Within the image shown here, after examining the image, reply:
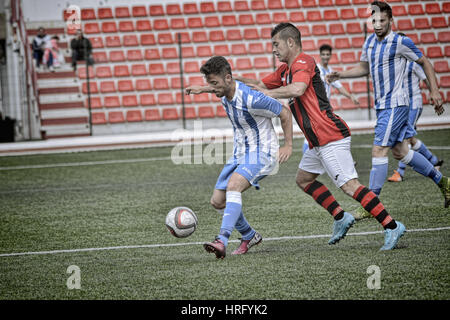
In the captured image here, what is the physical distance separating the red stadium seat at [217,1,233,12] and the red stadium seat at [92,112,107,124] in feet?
16.7

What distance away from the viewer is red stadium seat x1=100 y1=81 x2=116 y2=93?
20.0 m

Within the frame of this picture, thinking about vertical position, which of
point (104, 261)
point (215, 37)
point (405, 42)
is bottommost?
point (104, 261)

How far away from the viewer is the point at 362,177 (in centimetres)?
966

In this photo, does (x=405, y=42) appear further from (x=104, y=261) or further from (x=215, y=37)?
(x=215, y=37)

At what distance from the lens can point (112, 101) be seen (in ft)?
65.2

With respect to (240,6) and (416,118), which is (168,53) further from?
(416,118)

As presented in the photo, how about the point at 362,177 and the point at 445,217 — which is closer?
the point at 445,217

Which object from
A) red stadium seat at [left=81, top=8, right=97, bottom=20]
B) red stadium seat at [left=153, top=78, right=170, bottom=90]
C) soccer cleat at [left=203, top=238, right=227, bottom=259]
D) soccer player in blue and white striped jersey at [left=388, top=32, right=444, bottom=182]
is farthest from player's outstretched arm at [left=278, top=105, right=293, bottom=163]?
red stadium seat at [left=81, top=8, right=97, bottom=20]

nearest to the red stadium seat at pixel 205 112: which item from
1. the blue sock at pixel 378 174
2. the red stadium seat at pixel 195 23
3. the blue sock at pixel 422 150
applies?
the red stadium seat at pixel 195 23

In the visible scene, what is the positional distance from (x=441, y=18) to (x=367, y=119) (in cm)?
456

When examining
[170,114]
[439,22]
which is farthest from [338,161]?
[439,22]

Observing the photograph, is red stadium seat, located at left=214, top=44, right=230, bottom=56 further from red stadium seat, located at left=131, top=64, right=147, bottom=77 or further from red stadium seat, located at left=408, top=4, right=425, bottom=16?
red stadium seat, located at left=408, top=4, right=425, bottom=16

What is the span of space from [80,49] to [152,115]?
2791 millimetres
